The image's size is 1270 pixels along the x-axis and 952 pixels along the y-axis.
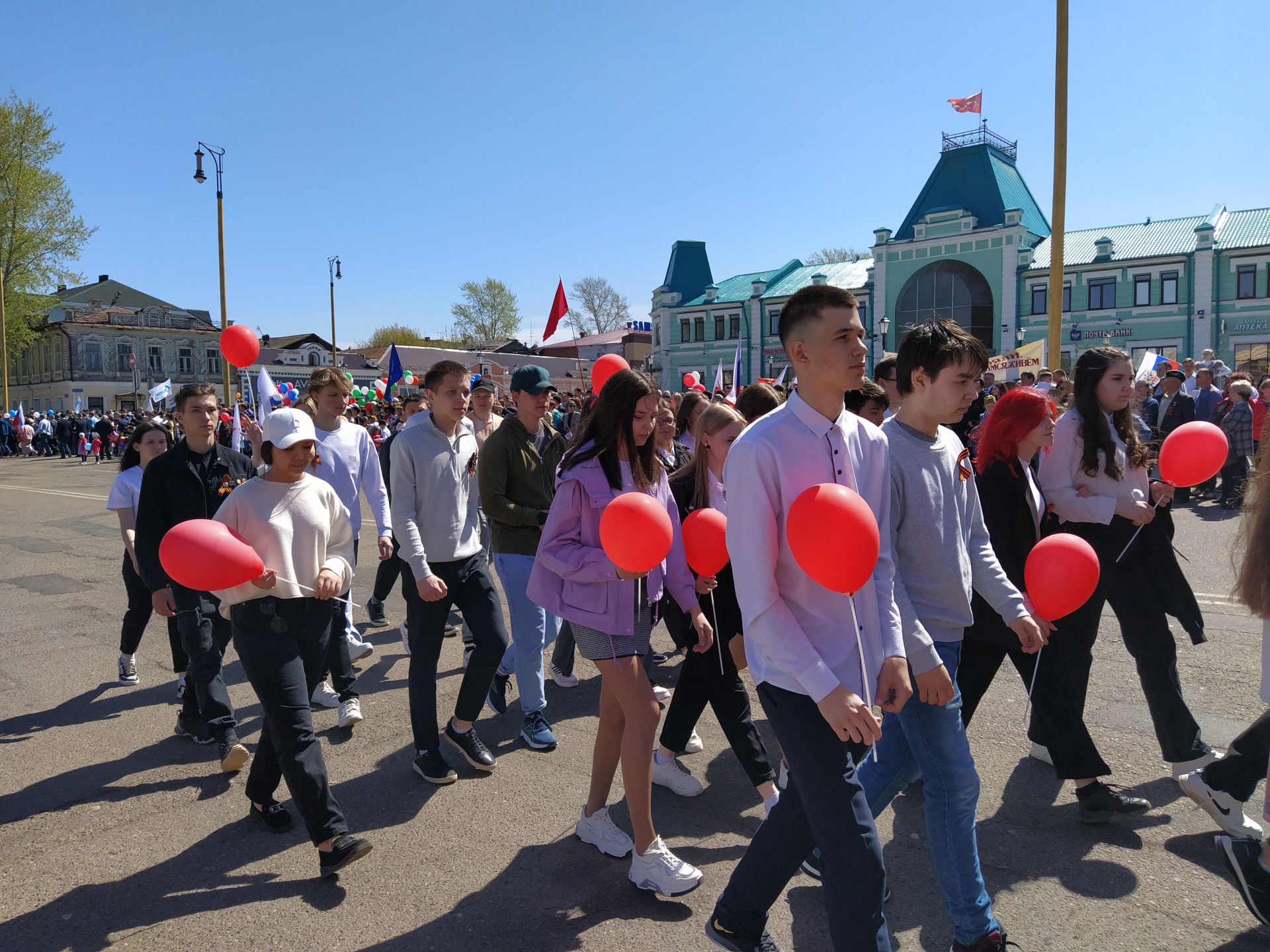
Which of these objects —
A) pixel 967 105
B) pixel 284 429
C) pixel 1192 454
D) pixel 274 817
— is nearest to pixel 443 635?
pixel 274 817

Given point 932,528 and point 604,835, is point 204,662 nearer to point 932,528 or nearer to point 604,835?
point 604,835

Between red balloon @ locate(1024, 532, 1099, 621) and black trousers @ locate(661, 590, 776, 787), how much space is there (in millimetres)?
1258

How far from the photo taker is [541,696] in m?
4.80

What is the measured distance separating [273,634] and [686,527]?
1806 millimetres

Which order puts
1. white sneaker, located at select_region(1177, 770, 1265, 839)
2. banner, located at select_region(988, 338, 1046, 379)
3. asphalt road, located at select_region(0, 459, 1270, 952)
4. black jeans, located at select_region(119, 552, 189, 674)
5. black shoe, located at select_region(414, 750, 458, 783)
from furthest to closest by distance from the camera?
1. banner, located at select_region(988, 338, 1046, 379)
2. black jeans, located at select_region(119, 552, 189, 674)
3. black shoe, located at select_region(414, 750, 458, 783)
4. white sneaker, located at select_region(1177, 770, 1265, 839)
5. asphalt road, located at select_region(0, 459, 1270, 952)

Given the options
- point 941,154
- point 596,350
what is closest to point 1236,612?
point 941,154

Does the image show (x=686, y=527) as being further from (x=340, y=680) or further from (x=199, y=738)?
(x=199, y=738)

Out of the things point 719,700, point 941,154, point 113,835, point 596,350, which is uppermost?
point 941,154

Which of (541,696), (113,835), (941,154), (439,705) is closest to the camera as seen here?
(113,835)

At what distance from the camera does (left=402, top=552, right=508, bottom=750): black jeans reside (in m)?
4.33

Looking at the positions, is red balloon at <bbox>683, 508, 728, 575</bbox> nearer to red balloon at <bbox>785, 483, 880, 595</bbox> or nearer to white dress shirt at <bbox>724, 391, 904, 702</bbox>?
white dress shirt at <bbox>724, 391, 904, 702</bbox>

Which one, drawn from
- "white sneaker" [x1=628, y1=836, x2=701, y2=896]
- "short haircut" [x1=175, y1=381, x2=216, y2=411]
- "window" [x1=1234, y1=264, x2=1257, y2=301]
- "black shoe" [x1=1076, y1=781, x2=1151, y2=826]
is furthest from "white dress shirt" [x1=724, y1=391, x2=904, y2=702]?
"window" [x1=1234, y1=264, x2=1257, y2=301]

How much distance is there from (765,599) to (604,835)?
5.88 feet

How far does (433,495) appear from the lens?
15.0ft
